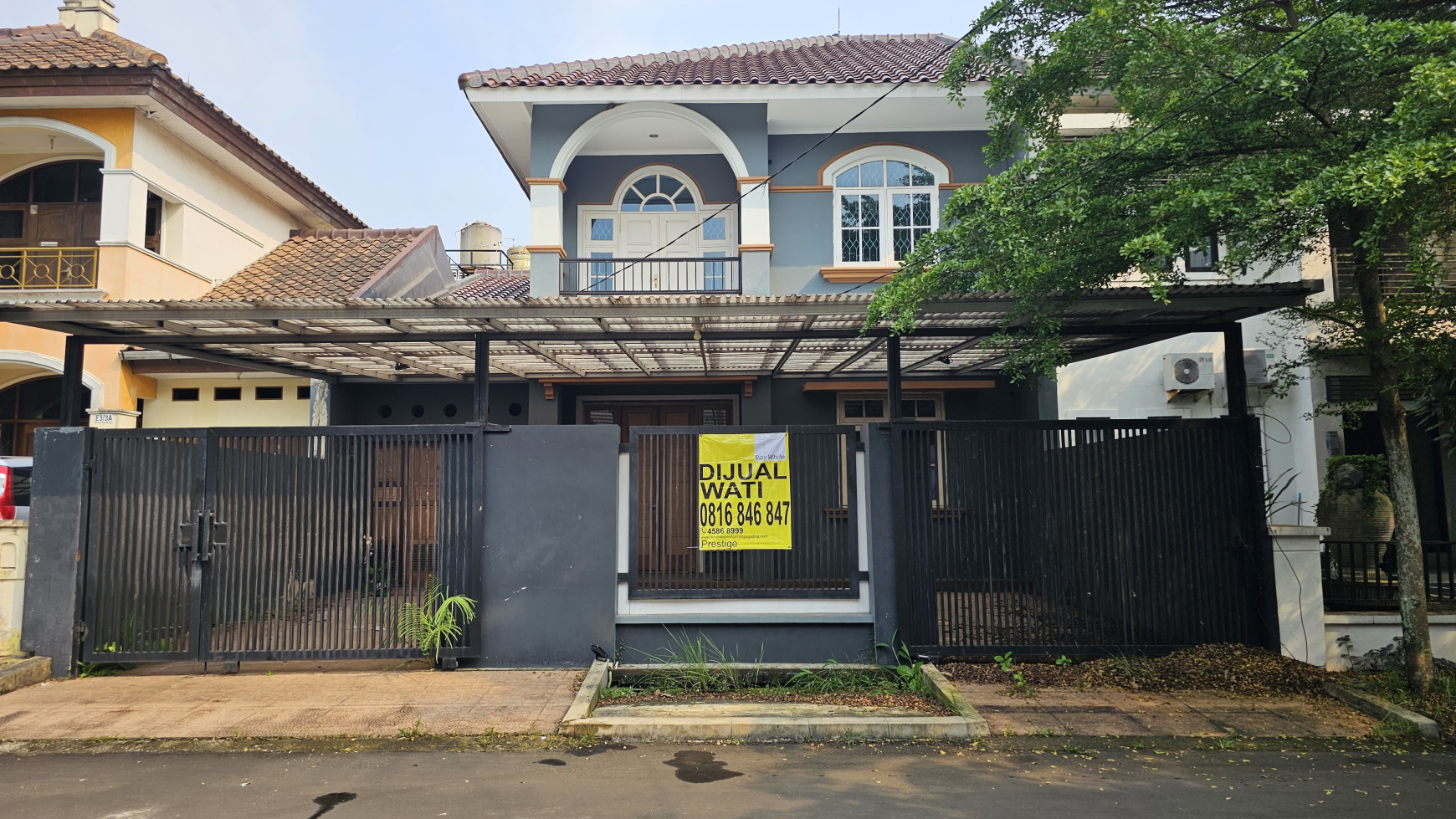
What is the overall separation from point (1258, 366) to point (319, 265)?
1516cm

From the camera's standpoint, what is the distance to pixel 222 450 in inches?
329

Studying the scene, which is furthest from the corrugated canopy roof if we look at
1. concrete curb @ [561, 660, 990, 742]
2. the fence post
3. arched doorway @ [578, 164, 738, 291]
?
arched doorway @ [578, 164, 738, 291]

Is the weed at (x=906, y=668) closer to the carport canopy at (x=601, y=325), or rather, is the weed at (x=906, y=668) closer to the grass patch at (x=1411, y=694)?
the carport canopy at (x=601, y=325)

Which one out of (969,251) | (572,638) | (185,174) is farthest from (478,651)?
(185,174)

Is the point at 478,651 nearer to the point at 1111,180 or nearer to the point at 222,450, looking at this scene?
the point at 222,450

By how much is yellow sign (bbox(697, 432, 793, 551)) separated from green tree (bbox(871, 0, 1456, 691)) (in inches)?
72.5

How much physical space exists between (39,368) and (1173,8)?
16.9m

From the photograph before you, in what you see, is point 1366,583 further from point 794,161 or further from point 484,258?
point 484,258

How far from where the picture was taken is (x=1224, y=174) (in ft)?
21.3

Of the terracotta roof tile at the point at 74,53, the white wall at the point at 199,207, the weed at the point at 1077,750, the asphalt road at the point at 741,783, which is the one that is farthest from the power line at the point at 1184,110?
the white wall at the point at 199,207

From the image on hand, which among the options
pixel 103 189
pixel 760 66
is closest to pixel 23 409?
pixel 103 189

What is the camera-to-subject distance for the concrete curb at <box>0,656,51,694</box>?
7.52m

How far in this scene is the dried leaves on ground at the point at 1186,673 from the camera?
7.35 m

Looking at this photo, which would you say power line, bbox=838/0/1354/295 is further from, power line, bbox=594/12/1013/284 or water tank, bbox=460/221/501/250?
water tank, bbox=460/221/501/250
